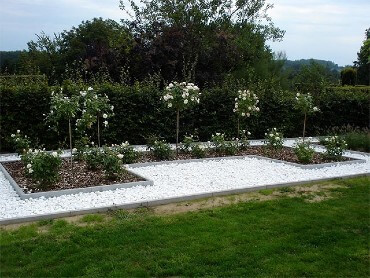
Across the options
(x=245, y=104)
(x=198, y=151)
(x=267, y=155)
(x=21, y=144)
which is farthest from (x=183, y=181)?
(x=245, y=104)

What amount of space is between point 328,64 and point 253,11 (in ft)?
17.5

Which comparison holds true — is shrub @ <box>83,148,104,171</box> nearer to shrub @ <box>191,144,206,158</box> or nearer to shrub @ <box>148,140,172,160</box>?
shrub @ <box>148,140,172,160</box>

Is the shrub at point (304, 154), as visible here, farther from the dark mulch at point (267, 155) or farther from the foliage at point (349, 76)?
the foliage at point (349, 76)

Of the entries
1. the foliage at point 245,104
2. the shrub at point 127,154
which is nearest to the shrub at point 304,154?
the foliage at point 245,104

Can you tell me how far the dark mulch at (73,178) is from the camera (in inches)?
272

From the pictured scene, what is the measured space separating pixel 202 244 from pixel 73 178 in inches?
140

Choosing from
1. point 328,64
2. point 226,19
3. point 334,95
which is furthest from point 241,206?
point 328,64

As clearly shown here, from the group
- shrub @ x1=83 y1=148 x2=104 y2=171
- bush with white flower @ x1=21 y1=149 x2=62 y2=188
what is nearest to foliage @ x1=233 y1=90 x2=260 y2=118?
shrub @ x1=83 y1=148 x2=104 y2=171

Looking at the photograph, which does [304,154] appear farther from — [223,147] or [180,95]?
[180,95]

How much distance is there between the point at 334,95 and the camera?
559 inches

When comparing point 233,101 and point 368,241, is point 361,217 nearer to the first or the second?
point 368,241

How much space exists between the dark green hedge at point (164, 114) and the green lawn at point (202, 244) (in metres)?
5.46

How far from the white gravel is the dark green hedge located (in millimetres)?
1164

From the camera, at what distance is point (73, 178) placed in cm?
738
